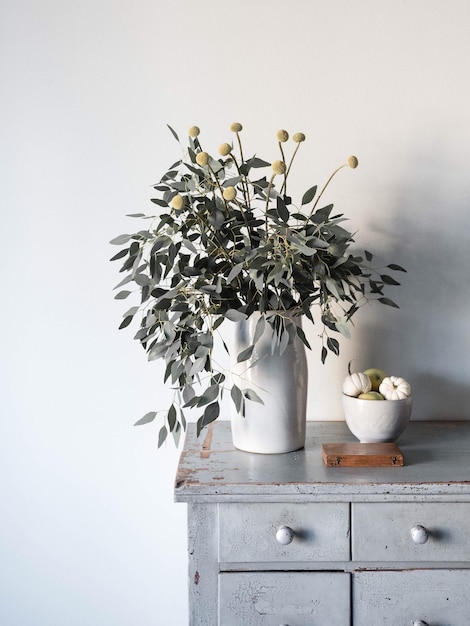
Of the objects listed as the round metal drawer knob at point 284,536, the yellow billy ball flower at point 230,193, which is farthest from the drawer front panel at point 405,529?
the yellow billy ball flower at point 230,193

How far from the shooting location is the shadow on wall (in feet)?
5.84

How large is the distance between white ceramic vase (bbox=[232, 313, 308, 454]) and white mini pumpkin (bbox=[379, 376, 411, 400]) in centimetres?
18

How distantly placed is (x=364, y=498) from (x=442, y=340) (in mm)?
655

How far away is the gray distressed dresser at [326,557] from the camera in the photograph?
1298 mm

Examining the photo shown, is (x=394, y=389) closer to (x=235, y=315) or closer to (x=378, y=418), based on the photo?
(x=378, y=418)

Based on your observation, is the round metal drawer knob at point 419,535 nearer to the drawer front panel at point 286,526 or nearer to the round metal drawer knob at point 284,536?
the drawer front panel at point 286,526

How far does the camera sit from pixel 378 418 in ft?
4.82

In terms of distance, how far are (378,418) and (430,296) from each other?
1.53 ft

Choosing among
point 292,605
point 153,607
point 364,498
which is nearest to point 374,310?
point 364,498

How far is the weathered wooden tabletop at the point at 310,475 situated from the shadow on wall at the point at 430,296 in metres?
0.26

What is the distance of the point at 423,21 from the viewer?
1745 millimetres

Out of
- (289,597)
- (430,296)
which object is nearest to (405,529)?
(289,597)

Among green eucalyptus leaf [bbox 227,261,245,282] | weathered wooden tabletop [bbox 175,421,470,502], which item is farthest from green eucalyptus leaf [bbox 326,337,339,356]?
green eucalyptus leaf [bbox 227,261,245,282]

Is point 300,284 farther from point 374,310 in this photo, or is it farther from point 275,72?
point 275,72
